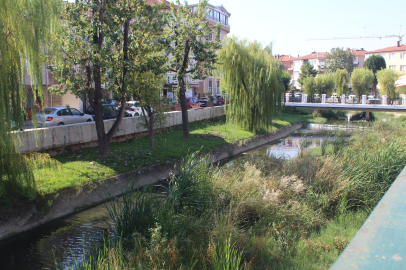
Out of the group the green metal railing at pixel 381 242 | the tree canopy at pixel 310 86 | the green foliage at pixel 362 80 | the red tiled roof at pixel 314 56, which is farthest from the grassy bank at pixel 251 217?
the red tiled roof at pixel 314 56

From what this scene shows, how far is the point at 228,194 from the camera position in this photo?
30.7ft

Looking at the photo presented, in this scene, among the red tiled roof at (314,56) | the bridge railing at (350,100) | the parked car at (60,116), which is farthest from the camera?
the red tiled roof at (314,56)

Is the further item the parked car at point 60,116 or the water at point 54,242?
the parked car at point 60,116

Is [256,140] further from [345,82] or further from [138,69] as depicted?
[345,82]

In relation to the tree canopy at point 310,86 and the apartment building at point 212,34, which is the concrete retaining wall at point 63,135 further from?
the tree canopy at point 310,86

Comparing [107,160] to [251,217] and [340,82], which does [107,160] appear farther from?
[340,82]

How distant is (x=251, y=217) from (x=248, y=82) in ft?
63.4

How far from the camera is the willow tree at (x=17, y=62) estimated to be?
863 cm

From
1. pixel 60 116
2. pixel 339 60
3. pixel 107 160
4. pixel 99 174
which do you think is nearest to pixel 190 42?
pixel 107 160

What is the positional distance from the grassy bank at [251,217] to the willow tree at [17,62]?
3376 millimetres

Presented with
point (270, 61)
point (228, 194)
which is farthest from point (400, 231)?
point (270, 61)

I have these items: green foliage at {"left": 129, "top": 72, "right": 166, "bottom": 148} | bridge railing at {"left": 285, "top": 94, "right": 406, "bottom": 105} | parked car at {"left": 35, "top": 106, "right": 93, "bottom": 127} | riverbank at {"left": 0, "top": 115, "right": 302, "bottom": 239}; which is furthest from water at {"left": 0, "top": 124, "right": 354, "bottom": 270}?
bridge railing at {"left": 285, "top": 94, "right": 406, "bottom": 105}

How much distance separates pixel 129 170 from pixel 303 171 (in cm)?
706

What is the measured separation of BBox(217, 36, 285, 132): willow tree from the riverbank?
72.2 inches
